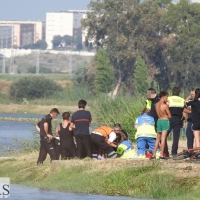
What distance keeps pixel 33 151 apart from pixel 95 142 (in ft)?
20.5

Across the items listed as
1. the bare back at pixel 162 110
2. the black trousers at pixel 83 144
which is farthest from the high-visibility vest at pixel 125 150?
the bare back at pixel 162 110

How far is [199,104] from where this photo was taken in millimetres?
21250

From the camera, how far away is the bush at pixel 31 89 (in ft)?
289

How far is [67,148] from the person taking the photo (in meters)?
22.4

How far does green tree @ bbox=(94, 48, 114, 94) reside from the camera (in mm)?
83188

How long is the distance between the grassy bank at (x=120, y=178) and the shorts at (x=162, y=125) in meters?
1.28

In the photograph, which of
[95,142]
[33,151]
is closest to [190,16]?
[33,151]

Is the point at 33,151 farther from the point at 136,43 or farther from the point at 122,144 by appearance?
the point at 136,43

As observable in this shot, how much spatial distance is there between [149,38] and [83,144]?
66861 mm

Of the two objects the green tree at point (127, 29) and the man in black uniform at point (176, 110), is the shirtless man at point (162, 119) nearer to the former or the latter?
the man in black uniform at point (176, 110)

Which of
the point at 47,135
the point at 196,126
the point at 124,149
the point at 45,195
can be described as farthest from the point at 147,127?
the point at 45,195

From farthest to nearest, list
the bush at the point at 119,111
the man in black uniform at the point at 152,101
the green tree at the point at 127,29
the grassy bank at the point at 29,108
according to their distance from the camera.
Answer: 1. the green tree at the point at 127,29
2. the grassy bank at the point at 29,108
3. the bush at the point at 119,111
4. the man in black uniform at the point at 152,101

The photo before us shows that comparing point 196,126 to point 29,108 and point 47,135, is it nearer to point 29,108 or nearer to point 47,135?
point 47,135

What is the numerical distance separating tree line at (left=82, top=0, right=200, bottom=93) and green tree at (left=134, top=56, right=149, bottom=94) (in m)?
2.26
